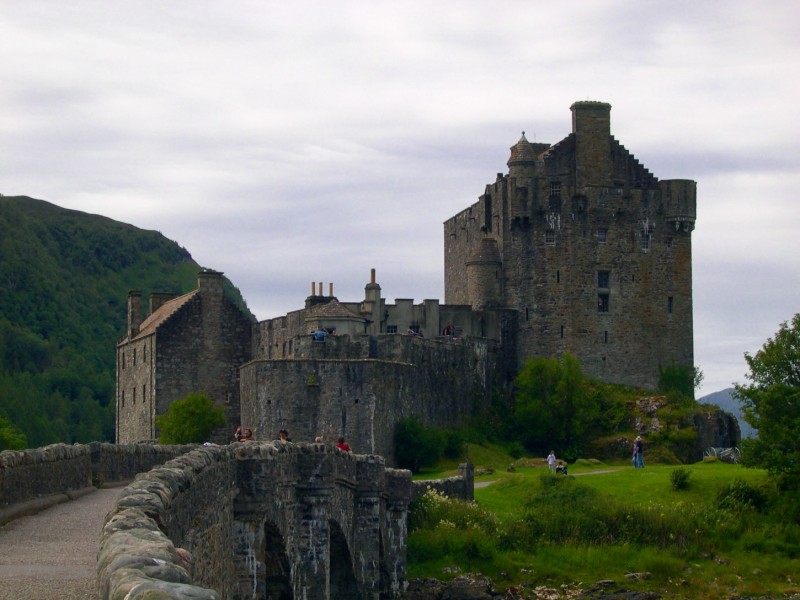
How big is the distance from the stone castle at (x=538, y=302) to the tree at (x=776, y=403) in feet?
46.7

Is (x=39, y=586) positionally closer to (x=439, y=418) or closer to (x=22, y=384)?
(x=439, y=418)

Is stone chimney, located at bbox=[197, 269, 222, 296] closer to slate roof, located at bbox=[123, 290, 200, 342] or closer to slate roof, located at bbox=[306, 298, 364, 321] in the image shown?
slate roof, located at bbox=[123, 290, 200, 342]

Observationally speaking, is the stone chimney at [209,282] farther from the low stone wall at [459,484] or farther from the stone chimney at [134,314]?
the low stone wall at [459,484]

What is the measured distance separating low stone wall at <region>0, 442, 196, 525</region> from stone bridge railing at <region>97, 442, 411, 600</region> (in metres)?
2.39

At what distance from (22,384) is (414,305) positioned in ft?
195

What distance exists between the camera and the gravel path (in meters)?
14.5

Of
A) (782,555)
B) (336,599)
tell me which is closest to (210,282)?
(782,555)

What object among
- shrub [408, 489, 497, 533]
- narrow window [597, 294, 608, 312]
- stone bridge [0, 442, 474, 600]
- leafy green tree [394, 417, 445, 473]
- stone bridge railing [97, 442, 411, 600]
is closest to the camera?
stone bridge railing [97, 442, 411, 600]

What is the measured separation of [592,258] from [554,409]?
963 centimetres

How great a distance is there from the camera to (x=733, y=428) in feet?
233

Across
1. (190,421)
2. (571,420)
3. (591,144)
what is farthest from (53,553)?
(591,144)

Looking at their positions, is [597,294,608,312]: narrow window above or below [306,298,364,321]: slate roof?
above

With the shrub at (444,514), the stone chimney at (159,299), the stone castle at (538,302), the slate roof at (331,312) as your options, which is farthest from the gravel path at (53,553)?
the stone chimney at (159,299)

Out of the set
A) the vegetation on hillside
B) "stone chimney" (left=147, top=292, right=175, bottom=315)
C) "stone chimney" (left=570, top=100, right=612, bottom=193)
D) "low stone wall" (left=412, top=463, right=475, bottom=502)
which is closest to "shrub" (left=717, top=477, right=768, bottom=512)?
"low stone wall" (left=412, top=463, right=475, bottom=502)
